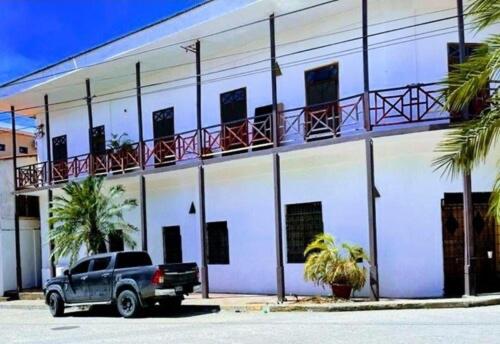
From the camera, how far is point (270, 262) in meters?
19.4

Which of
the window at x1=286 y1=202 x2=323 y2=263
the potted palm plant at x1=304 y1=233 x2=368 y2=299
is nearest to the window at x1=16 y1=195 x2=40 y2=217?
the window at x1=286 y1=202 x2=323 y2=263

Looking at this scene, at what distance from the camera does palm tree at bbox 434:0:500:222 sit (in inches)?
349

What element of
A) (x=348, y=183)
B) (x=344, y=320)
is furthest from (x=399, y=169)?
(x=344, y=320)

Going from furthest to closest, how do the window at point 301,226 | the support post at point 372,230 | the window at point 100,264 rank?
the window at point 301,226
the window at point 100,264
the support post at point 372,230

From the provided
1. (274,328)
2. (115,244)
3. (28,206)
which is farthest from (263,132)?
(28,206)

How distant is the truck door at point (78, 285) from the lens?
16802 millimetres

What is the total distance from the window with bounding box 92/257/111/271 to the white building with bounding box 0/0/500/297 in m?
3.57

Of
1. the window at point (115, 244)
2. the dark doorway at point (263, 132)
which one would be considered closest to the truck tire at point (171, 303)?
the dark doorway at point (263, 132)

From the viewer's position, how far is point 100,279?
16391 millimetres

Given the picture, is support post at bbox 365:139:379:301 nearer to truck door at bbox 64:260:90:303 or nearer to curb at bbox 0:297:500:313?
curb at bbox 0:297:500:313

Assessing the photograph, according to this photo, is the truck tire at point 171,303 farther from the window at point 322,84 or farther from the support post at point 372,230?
the window at point 322,84

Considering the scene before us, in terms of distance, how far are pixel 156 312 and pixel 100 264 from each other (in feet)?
6.65

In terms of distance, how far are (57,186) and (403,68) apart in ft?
46.0

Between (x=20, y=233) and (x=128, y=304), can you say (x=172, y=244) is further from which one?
(x=20, y=233)
